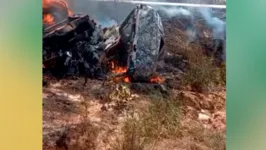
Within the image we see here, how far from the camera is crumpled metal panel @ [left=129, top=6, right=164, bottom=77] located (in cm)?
172

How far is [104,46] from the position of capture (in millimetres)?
1717

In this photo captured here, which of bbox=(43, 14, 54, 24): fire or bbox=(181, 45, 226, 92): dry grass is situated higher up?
bbox=(43, 14, 54, 24): fire

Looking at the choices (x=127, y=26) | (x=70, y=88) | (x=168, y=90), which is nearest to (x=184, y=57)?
(x=168, y=90)

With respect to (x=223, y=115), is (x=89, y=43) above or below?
above

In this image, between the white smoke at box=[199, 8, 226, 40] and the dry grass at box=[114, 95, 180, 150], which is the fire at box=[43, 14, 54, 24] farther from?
the white smoke at box=[199, 8, 226, 40]

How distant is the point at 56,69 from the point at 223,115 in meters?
0.93

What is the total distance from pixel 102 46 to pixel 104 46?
0.01 meters

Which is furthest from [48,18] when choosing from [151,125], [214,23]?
[214,23]

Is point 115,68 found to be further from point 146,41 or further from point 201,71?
point 201,71

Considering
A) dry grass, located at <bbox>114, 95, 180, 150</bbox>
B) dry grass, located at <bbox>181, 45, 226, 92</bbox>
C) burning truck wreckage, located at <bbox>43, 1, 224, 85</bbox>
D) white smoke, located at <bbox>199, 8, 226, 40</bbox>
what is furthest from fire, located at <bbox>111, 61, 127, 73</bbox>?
white smoke, located at <bbox>199, 8, 226, 40</bbox>

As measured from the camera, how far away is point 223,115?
1.73 metres

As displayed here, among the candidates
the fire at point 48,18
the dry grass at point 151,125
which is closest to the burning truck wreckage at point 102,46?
the fire at point 48,18

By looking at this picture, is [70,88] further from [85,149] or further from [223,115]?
[223,115]
